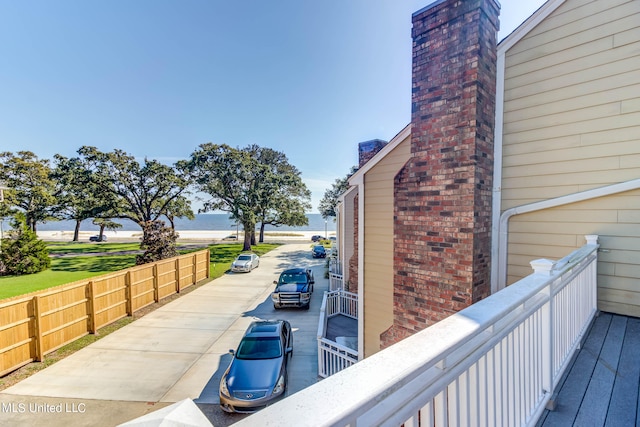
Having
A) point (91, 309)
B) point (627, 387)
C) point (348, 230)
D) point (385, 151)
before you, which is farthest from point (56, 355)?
point (627, 387)

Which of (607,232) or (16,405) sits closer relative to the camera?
(607,232)

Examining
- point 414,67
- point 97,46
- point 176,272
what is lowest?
point 176,272

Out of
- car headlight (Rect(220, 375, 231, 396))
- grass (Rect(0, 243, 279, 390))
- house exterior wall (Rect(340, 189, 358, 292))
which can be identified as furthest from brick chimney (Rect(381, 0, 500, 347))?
grass (Rect(0, 243, 279, 390))

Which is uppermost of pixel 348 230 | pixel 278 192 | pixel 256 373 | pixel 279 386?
pixel 278 192

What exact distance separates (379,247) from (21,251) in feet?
69.3

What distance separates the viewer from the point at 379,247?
612 cm

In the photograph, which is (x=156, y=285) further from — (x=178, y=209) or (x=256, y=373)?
(x=178, y=209)

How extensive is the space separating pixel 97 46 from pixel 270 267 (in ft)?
50.6

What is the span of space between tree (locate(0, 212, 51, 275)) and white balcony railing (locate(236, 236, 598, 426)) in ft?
75.5

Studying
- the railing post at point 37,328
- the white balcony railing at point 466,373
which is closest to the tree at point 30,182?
the railing post at point 37,328

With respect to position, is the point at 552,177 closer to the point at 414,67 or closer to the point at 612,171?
the point at 612,171

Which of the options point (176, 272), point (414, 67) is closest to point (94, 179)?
point (176, 272)

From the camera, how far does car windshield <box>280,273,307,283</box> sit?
41.0ft

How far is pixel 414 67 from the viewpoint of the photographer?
3.89 meters
